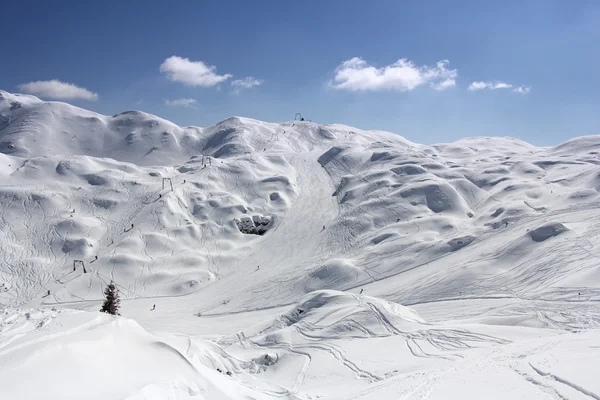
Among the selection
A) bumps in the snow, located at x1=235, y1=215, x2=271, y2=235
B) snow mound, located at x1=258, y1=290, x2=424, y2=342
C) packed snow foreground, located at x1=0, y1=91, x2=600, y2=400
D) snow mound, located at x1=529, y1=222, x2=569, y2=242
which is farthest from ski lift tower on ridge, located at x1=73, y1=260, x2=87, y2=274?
snow mound, located at x1=529, y1=222, x2=569, y2=242

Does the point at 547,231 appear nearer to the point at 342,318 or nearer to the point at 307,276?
the point at 307,276

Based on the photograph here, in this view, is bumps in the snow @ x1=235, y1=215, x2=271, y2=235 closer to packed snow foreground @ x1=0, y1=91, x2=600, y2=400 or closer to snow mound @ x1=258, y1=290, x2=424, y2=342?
packed snow foreground @ x1=0, y1=91, x2=600, y2=400

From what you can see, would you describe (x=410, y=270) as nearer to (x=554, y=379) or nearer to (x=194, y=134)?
(x=554, y=379)

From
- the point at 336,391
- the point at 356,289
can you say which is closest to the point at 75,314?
the point at 336,391

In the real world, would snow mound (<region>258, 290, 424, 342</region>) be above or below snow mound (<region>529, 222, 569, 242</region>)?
below

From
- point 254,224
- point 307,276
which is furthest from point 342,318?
point 254,224
